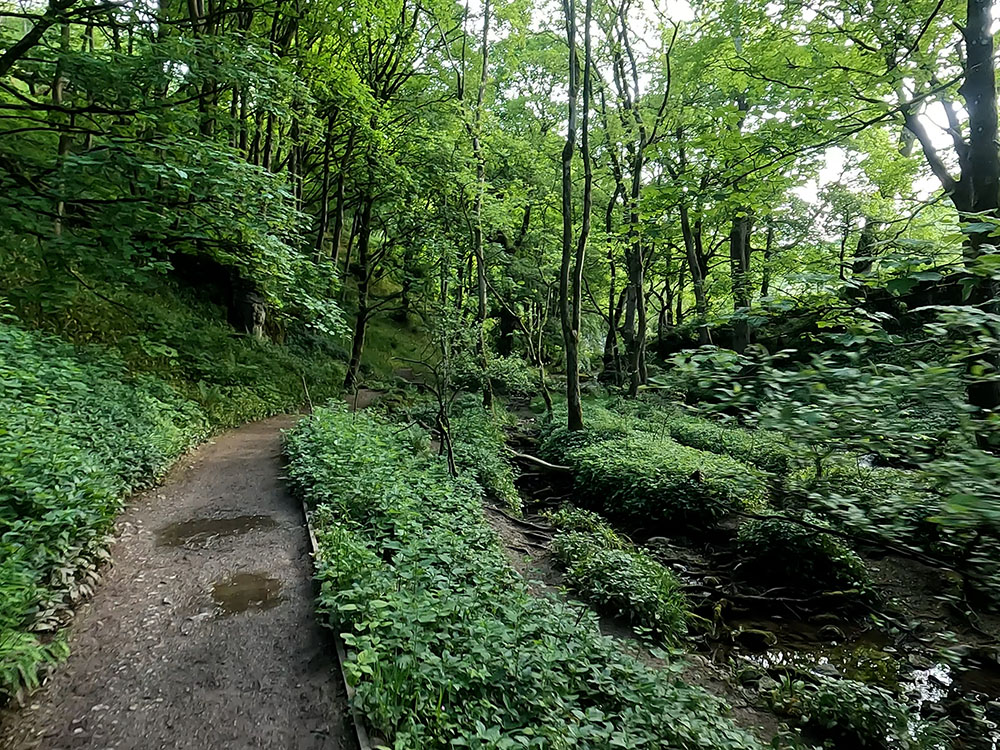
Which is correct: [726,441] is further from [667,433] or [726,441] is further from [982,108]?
[982,108]

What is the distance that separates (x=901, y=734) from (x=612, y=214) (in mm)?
17480

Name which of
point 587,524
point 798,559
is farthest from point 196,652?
point 798,559

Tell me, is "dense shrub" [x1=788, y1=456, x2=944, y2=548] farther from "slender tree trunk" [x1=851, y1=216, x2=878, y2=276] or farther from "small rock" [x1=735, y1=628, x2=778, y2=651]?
"small rock" [x1=735, y1=628, x2=778, y2=651]

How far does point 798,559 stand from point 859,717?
3153 millimetres

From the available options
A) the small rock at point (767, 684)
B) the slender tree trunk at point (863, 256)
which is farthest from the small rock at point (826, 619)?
the slender tree trunk at point (863, 256)

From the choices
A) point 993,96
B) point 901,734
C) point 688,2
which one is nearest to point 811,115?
point 993,96

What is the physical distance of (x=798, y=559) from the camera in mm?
7629

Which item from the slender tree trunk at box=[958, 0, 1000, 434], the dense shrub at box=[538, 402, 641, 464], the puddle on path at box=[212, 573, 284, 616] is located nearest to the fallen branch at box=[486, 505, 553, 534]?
the dense shrub at box=[538, 402, 641, 464]

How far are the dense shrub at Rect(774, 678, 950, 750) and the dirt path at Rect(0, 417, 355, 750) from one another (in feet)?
14.3

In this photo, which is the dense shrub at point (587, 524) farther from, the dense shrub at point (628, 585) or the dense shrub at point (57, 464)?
the dense shrub at point (57, 464)

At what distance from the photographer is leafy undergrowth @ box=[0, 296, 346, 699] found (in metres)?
3.85

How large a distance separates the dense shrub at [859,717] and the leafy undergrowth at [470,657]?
111 centimetres

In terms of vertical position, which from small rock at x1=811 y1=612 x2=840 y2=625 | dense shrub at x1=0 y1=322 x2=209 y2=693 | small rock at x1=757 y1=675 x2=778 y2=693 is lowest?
small rock at x1=757 y1=675 x2=778 y2=693

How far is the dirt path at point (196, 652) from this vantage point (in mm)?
3467
